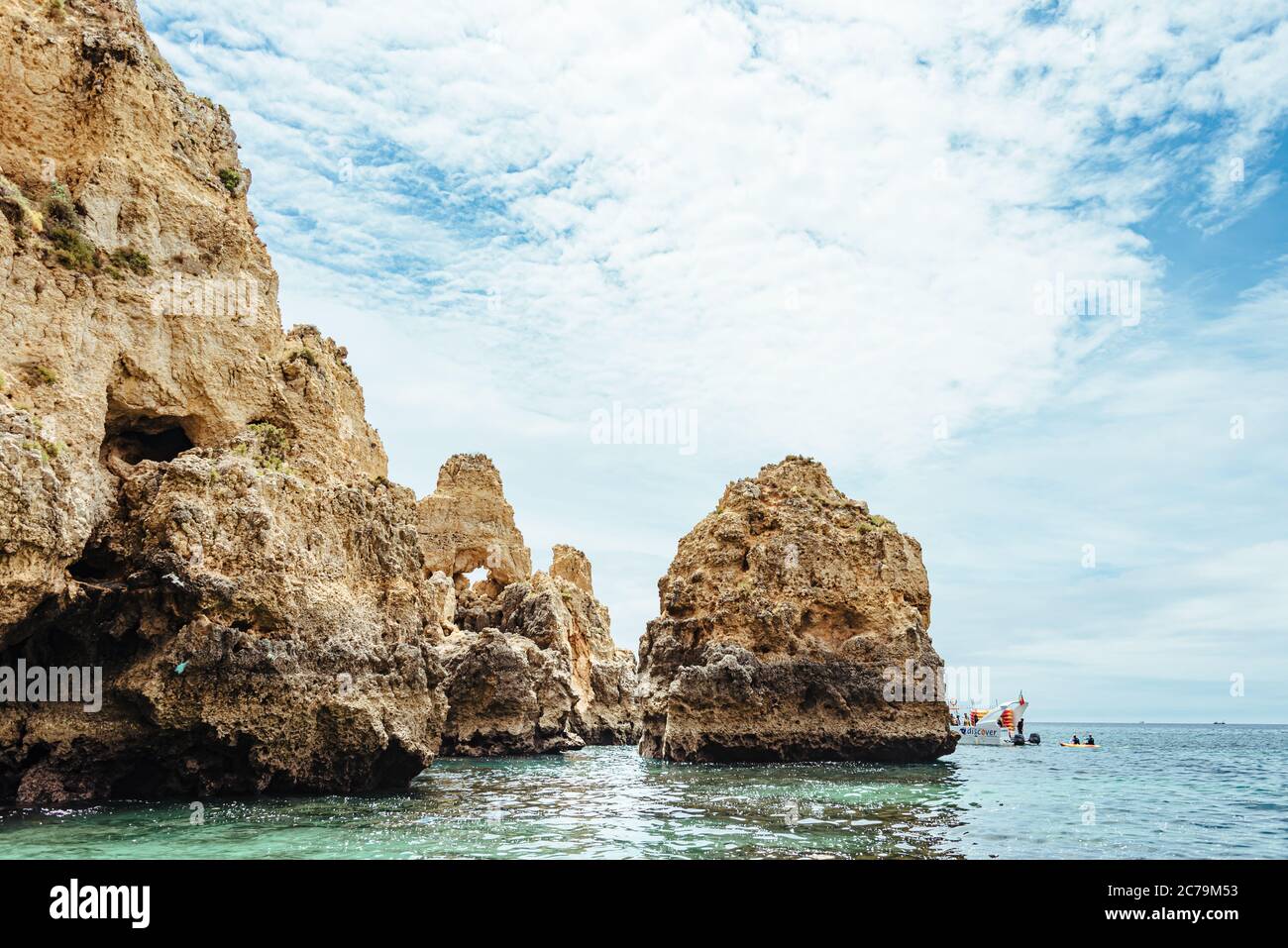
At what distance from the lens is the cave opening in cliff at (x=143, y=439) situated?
21.7m

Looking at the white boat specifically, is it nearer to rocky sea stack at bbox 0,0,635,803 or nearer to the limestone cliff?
the limestone cliff

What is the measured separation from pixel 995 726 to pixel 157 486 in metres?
86.4

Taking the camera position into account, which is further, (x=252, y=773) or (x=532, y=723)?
(x=532, y=723)

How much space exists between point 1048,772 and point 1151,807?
53.1 feet

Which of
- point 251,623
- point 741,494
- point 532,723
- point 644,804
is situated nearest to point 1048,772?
point 741,494

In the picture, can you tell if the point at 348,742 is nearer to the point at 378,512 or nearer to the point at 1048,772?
the point at 378,512

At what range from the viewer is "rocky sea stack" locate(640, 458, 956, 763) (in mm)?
40875

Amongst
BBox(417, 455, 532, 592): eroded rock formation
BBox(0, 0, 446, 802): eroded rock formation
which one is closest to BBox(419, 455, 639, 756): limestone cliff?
BBox(417, 455, 532, 592): eroded rock formation

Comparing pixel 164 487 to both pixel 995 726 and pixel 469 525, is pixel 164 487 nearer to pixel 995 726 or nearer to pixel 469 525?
pixel 469 525

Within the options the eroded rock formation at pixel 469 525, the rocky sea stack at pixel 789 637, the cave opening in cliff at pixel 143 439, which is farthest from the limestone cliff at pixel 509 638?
the cave opening in cliff at pixel 143 439

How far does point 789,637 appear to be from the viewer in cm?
4225

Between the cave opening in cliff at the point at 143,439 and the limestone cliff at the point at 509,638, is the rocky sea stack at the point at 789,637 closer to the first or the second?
the limestone cliff at the point at 509,638

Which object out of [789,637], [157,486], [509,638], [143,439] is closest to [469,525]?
[509,638]

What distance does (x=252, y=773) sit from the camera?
21.6 meters
